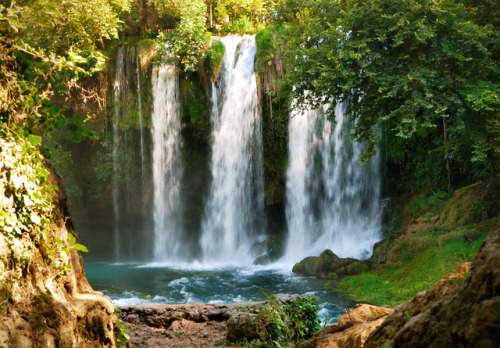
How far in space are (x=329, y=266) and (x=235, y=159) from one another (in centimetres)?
725

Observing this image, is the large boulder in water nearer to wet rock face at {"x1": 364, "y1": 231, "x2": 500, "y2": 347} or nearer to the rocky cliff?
the rocky cliff

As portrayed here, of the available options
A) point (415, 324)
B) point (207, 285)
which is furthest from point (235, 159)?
point (415, 324)

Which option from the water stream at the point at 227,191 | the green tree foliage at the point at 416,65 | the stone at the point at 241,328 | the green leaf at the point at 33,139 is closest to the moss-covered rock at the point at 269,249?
the water stream at the point at 227,191

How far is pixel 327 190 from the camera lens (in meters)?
17.4

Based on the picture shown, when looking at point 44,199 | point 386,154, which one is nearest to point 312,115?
point 386,154

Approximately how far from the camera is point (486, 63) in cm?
1081

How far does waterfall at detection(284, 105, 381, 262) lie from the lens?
16.6 meters

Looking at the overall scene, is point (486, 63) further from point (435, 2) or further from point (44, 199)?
point (44, 199)

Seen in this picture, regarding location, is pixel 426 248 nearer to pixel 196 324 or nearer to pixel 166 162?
pixel 196 324

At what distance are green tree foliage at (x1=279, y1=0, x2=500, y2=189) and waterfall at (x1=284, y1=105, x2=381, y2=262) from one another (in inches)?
160

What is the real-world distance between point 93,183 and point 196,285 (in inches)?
399

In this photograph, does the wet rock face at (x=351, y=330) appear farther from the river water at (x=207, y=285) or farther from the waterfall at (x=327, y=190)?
the waterfall at (x=327, y=190)

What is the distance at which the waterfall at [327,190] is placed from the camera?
54.4 ft

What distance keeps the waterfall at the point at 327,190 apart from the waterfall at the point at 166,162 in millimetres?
5485
